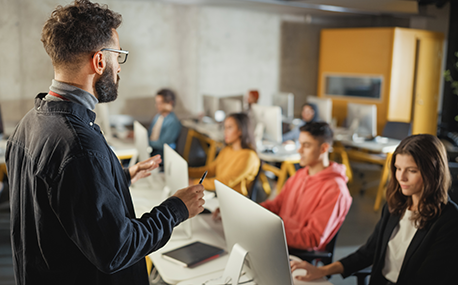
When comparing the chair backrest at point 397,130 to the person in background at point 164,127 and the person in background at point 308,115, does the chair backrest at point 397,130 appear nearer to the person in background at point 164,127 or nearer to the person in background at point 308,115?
the person in background at point 308,115

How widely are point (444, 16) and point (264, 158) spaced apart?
17.6 feet

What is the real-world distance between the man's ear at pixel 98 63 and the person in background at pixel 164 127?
348cm

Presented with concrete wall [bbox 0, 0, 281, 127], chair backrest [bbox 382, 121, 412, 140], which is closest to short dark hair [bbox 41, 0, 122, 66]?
chair backrest [bbox 382, 121, 412, 140]

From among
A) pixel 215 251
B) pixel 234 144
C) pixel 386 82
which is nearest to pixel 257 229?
pixel 215 251

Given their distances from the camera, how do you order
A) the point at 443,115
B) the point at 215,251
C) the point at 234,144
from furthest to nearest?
1. the point at 443,115
2. the point at 234,144
3. the point at 215,251

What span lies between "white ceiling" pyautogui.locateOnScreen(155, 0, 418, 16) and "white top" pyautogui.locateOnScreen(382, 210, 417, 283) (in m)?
5.09

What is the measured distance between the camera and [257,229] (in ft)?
4.27

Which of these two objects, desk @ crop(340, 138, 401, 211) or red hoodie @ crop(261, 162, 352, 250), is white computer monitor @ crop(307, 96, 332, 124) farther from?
red hoodie @ crop(261, 162, 352, 250)

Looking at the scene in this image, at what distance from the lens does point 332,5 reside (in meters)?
6.41

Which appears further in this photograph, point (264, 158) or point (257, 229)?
point (264, 158)

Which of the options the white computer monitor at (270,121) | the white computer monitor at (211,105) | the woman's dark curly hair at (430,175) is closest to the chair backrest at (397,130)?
the white computer monitor at (270,121)

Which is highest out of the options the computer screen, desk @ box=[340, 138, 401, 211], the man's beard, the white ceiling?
the white ceiling

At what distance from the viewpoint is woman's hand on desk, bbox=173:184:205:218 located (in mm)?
1196

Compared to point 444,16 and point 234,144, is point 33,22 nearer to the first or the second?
point 234,144
